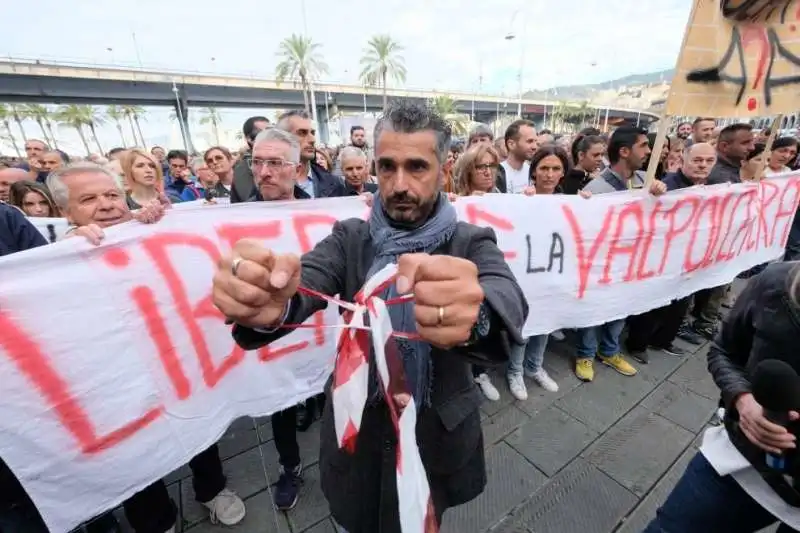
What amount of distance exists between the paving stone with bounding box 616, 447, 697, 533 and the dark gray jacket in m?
1.31

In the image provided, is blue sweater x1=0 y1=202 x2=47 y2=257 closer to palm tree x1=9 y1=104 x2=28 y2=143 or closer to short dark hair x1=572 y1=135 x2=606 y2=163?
short dark hair x1=572 y1=135 x2=606 y2=163

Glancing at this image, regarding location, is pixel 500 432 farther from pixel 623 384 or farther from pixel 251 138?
pixel 251 138

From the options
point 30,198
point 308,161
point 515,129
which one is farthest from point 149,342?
point 515,129

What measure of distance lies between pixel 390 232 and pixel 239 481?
2281 mm

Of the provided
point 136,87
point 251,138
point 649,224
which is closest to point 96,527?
point 251,138

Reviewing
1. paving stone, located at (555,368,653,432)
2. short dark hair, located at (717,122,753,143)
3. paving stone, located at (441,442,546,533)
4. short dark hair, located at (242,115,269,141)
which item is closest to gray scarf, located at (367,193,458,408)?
paving stone, located at (441,442,546,533)

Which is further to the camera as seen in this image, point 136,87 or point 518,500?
point 136,87

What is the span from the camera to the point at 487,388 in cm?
319

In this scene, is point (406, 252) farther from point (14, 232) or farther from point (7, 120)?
point (7, 120)

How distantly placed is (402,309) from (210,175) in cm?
618

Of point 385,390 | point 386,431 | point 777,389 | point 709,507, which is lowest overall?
point 709,507

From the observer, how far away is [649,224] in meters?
A: 3.24

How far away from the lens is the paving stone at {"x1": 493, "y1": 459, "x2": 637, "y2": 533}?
2088mm

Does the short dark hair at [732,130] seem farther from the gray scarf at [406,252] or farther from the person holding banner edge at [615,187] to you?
the gray scarf at [406,252]
